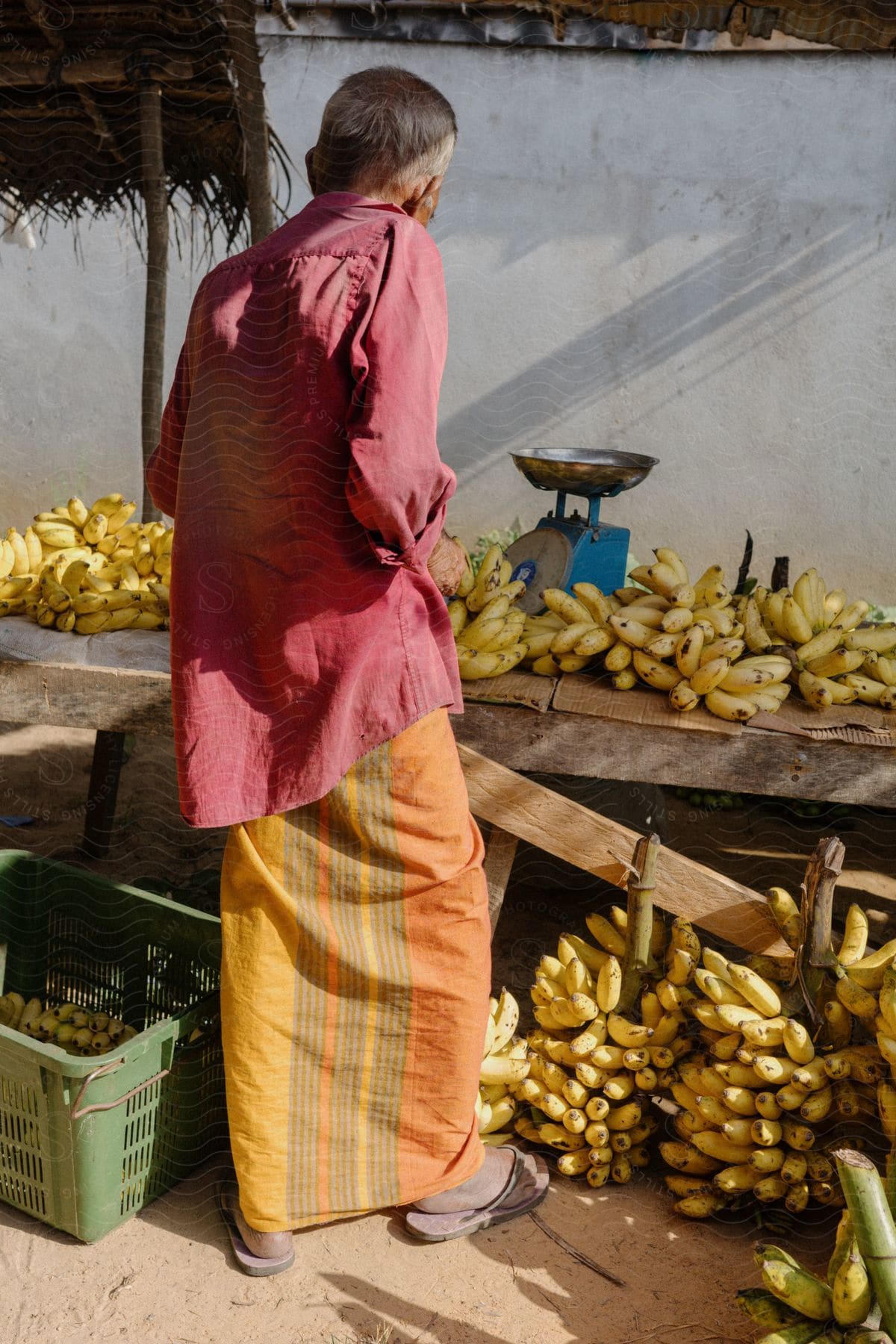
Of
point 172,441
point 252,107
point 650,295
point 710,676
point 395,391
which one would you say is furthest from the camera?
point 650,295

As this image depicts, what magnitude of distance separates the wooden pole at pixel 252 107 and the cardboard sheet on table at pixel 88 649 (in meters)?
1.31

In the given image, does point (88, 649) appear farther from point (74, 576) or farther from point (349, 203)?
point (349, 203)

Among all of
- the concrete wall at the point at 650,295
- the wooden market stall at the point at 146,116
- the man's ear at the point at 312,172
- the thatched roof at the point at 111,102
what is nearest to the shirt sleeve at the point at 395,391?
the man's ear at the point at 312,172

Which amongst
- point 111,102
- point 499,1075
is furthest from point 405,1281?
point 111,102

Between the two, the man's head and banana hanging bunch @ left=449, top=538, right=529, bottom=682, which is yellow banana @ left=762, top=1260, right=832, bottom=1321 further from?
the man's head

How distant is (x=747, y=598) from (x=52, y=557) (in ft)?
6.31

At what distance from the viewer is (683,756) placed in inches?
91.5

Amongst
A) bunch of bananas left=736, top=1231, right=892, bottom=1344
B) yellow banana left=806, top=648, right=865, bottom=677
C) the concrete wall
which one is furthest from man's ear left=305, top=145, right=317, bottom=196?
the concrete wall

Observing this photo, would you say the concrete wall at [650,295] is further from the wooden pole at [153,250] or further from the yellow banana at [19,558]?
the yellow banana at [19,558]

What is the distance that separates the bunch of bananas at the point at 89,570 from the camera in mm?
2676

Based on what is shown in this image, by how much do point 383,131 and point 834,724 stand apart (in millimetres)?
1521

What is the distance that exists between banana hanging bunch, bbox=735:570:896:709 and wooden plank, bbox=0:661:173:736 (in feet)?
4.75

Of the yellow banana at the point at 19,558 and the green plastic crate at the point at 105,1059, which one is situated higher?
the yellow banana at the point at 19,558

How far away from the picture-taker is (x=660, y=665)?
2436mm
